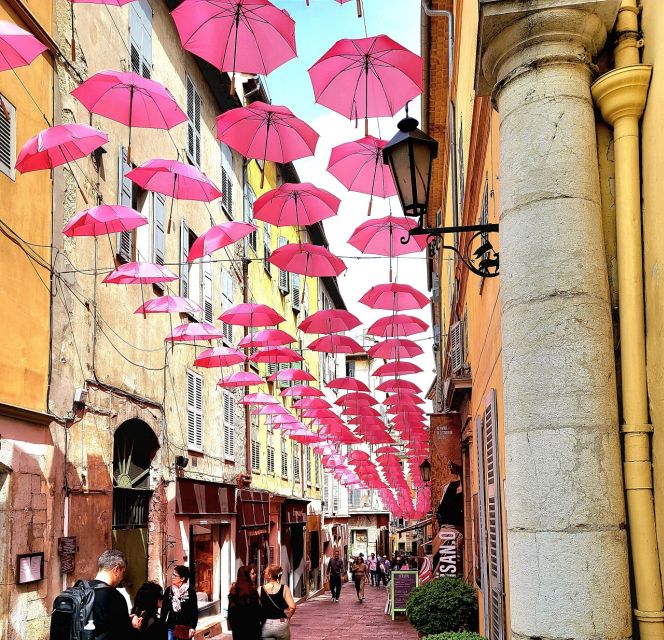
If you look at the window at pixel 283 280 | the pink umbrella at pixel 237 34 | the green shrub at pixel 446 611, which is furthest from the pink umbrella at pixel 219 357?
the window at pixel 283 280

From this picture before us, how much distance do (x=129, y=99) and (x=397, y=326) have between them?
9.21 meters

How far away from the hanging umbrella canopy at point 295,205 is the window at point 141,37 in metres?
5.54

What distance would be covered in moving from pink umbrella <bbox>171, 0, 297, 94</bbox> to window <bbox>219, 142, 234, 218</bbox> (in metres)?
13.6

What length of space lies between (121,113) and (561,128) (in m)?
6.16

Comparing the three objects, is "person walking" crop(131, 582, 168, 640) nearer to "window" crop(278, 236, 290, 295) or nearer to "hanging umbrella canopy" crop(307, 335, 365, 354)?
"hanging umbrella canopy" crop(307, 335, 365, 354)

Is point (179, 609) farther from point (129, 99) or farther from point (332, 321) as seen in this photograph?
point (332, 321)

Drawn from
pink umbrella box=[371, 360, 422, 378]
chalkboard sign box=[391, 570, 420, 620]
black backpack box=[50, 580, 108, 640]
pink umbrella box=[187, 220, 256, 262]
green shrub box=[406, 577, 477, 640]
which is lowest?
chalkboard sign box=[391, 570, 420, 620]

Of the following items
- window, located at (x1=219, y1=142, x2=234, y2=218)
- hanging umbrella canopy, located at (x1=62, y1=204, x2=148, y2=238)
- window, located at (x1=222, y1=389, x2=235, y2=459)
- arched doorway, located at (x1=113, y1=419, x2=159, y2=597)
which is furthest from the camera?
window, located at (x1=219, y1=142, x2=234, y2=218)

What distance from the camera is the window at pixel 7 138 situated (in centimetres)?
1032

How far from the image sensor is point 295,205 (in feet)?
38.3

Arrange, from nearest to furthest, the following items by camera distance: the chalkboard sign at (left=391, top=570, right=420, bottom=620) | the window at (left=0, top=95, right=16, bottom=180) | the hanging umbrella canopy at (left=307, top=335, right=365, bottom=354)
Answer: the window at (left=0, top=95, right=16, bottom=180), the hanging umbrella canopy at (left=307, top=335, right=365, bottom=354), the chalkboard sign at (left=391, top=570, right=420, bottom=620)

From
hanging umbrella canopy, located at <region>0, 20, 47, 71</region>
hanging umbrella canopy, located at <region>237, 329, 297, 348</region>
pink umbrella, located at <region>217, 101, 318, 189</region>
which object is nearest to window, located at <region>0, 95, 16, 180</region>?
pink umbrella, located at <region>217, 101, 318, 189</region>

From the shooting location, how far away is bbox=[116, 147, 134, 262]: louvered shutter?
1441cm

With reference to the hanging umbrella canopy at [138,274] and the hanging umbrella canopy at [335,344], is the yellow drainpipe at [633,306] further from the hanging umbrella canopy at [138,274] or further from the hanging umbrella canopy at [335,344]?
the hanging umbrella canopy at [335,344]
